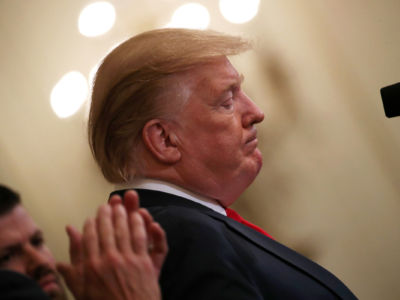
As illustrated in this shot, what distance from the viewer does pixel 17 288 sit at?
0.53 metres

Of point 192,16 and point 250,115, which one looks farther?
point 192,16

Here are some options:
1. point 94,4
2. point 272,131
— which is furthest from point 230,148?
point 94,4

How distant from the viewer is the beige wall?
1939 millimetres

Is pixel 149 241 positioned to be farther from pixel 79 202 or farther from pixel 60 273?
pixel 79 202

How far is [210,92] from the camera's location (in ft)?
3.73

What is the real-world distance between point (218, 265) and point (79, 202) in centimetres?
130

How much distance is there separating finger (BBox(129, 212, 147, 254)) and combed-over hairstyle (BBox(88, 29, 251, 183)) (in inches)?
18.9

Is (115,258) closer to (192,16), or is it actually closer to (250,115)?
(250,115)

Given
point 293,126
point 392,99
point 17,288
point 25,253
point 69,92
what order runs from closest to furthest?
point 17,288 → point 25,253 → point 392,99 → point 69,92 → point 293,126

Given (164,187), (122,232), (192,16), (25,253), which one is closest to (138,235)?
(122,232)

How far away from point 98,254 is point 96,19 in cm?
152

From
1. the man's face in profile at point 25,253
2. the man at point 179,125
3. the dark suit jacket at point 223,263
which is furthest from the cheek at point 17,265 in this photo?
the man at point 179,125

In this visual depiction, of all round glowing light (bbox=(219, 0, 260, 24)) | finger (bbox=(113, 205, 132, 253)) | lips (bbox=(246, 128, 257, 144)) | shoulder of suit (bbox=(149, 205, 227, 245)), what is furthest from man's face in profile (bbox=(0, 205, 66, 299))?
round glowing light (bbox=(219, 0, 260, 24))

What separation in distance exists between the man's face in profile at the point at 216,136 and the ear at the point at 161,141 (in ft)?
0.07
